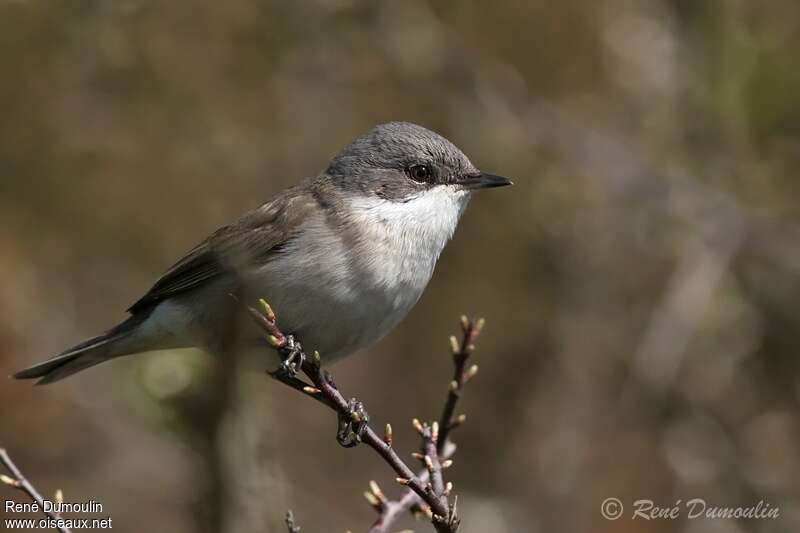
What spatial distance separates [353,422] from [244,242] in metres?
1.68

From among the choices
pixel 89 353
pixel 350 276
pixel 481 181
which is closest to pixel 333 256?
pixel 350 276

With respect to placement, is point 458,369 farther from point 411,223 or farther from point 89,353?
point 89,353

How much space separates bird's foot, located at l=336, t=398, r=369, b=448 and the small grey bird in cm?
44

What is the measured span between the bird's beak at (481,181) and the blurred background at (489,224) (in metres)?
2.10

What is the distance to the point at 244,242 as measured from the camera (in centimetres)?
475

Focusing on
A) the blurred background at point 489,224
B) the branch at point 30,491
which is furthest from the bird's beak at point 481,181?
the branch at point 30,491

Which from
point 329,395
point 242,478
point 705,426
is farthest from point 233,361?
point 705,426

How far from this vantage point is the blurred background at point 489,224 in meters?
6.20

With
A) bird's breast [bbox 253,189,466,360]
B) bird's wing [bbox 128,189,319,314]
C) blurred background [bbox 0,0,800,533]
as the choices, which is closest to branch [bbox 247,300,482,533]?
bird's breast [bbox 253,189,466,360]

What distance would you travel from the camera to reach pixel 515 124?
7.02 metres

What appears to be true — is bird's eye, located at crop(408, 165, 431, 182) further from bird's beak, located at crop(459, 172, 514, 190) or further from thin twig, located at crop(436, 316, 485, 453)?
thin twig, located at crop(436, 316, 485, 453)

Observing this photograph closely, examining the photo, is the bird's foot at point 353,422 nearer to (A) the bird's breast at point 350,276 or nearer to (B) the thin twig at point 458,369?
(B) the thin twig at point 458,369

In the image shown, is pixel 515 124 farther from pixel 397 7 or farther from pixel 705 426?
pixel 705 426

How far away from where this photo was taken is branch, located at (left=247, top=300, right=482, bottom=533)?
9.74 ft
